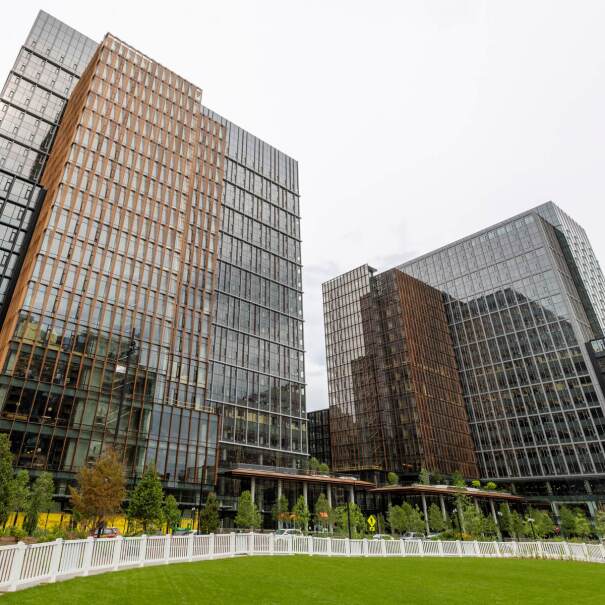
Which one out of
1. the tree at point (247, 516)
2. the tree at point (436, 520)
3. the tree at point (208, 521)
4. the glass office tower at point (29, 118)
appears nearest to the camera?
the tree at point (208, 521)

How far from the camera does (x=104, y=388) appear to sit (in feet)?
173

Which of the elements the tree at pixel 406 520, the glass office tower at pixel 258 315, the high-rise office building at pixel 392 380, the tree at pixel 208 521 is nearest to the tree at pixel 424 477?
the high-rise office building at pixel 392 380

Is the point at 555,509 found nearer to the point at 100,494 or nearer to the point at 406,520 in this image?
the point at 406,520

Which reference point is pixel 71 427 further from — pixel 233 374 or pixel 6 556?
pixel 6 556

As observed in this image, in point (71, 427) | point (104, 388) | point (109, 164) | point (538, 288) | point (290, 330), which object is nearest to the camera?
point (71, 427)

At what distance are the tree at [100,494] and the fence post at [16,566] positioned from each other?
85.3 ft

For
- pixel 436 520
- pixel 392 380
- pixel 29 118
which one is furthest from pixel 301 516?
pixel 29 118

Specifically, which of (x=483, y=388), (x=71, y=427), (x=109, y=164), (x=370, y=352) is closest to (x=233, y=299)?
(x=109, y=164)

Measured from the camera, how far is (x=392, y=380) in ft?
352

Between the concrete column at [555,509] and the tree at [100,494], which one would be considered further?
the concrete column at [555,509]

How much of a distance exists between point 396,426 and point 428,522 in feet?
84.9

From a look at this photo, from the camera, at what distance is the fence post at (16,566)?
12.0 meters

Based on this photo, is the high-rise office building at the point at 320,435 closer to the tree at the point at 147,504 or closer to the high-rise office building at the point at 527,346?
the high-rise office building at the point at 527,346

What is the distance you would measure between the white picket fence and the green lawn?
855 mm
